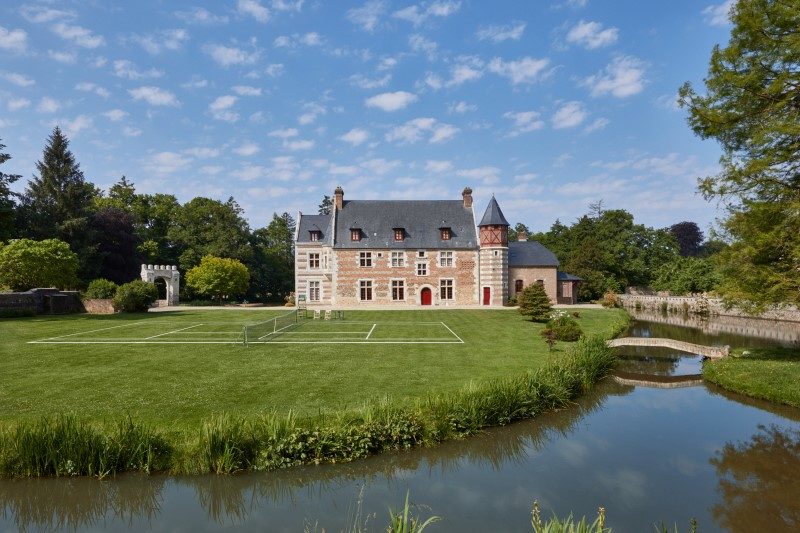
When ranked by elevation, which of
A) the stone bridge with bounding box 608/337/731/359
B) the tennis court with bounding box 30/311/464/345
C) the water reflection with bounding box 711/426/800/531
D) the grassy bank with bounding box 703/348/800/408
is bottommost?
the water reflection with bounding box 711/426/800/531

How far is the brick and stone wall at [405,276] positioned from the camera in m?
38.5

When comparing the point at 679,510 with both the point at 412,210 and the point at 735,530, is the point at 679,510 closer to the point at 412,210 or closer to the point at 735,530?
the point at 735,530

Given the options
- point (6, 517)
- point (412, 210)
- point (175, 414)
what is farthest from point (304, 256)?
point (6, 517)

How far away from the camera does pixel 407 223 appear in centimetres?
3984

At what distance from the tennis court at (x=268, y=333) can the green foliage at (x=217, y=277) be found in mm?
15670

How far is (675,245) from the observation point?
191 ft

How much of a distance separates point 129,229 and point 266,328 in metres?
33.3

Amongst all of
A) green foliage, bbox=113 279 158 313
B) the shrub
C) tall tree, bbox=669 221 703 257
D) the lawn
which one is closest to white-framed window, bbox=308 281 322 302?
green foliage, bbox=113 279 158 313

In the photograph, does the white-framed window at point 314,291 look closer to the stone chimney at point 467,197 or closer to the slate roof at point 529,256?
the stone chimney at point 467,197

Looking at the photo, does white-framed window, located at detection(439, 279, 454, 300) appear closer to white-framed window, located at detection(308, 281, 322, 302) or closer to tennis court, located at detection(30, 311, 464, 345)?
white-framed window, located at detection(308, 281, 322, 302)

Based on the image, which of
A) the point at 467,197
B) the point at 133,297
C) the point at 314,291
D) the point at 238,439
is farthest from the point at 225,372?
the point at 467,197

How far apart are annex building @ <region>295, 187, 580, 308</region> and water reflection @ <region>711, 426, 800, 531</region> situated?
1115 inches

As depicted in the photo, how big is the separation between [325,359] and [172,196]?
50.6 m

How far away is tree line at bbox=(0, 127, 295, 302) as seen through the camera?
41.3m
